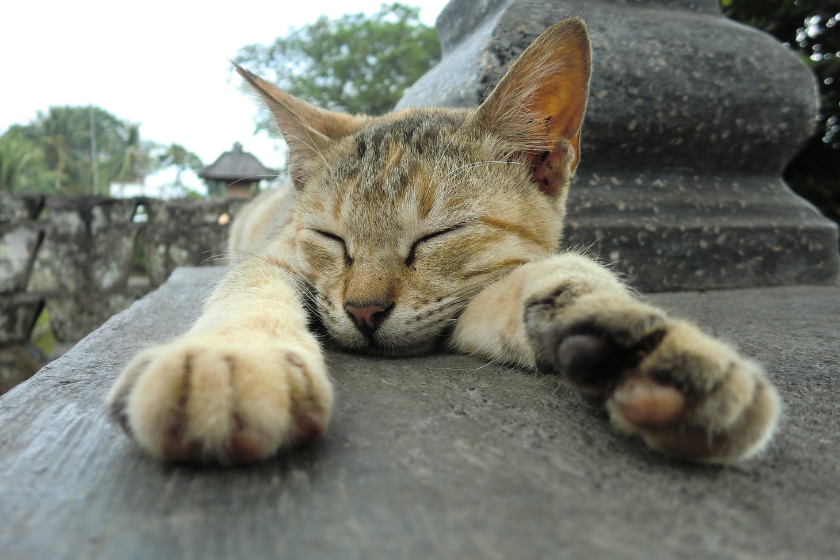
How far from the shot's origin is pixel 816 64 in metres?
4.01

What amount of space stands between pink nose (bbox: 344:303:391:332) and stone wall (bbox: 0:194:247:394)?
3.82 meters

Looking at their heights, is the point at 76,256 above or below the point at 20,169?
below

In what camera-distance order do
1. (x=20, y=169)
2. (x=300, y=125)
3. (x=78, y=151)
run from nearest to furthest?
(x=300, y=125)
(x=20, y=169)
(x=78, y=151)

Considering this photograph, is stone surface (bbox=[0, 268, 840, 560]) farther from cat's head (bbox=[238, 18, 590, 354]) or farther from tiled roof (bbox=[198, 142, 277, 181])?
tiled roof (bbox=[198, 142, 277, 181])

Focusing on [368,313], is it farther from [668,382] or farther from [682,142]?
[682,142]

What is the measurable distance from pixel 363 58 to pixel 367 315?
571 inches

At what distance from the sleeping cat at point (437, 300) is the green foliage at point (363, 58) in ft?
41.4

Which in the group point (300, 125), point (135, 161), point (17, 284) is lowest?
point (17, 284)

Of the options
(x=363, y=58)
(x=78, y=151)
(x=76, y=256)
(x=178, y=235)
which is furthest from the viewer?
(x=78, y=151)

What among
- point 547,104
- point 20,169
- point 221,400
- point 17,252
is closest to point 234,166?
point 17,252

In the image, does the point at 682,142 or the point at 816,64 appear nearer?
the point at 682,142

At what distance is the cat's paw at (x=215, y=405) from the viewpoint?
24.4 inches

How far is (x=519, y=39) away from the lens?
231cm

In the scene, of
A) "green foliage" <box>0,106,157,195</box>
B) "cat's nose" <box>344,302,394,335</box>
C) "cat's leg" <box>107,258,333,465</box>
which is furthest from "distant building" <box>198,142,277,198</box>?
"green foliage" <box>0,106,157,195</box>
